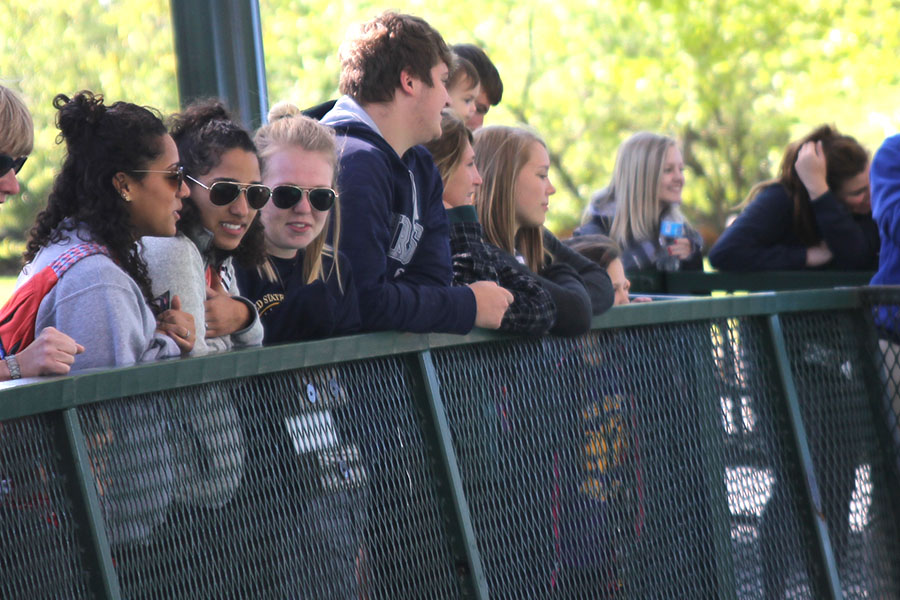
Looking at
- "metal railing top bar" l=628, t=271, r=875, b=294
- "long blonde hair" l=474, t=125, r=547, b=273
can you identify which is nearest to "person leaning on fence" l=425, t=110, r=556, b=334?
"long blonde hair" l=474, t=125, r=547, b=273

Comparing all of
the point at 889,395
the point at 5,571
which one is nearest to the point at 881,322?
the point at 889,395

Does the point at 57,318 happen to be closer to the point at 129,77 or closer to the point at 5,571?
the point at 5,571

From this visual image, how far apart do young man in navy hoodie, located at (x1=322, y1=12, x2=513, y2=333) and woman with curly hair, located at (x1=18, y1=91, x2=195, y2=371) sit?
1.92 ft

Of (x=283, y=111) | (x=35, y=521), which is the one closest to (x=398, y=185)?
(x=283, y=111)

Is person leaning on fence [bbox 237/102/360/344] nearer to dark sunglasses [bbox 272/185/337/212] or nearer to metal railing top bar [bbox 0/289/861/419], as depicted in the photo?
dark sunglasses [bbox 272/185/337/212]

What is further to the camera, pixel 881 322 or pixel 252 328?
pixel 881 322

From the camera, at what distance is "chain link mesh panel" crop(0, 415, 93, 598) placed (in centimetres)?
229

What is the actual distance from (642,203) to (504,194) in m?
2.54

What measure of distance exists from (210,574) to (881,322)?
9.10ft

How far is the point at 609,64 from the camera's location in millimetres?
19484

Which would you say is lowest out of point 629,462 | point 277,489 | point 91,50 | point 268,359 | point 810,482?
point 810,482

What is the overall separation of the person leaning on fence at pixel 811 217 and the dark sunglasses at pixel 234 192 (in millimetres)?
3895

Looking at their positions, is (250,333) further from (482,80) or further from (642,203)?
(642,203)

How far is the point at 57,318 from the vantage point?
258 centimetres
